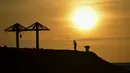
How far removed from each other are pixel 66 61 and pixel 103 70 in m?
7.23

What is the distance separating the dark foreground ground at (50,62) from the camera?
182ft

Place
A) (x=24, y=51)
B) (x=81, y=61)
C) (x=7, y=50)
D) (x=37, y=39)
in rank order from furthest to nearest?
(x=37, y=39)
(x=81, y=61)
(x=24, y=51)
(x=7, y=50)

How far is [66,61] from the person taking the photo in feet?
214

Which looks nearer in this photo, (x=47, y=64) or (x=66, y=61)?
(x=47, y=64)

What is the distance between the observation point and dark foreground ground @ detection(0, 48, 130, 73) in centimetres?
5550

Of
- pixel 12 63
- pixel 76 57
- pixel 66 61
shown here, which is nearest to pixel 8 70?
pixel 12 63

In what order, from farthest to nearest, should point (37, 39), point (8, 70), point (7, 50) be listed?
point (37, 39)
point (7, 50)
point (8, 70)

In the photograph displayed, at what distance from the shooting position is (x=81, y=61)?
67750 mm

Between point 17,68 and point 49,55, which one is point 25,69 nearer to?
point 17,68

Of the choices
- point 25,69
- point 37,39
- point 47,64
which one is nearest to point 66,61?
point 47,64

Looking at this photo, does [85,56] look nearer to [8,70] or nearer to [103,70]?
[103,70]

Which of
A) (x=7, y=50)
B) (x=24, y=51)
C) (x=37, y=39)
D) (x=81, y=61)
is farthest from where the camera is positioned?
(x=37, y=39)

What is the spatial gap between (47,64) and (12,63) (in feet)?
21.5

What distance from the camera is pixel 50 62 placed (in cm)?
6172
